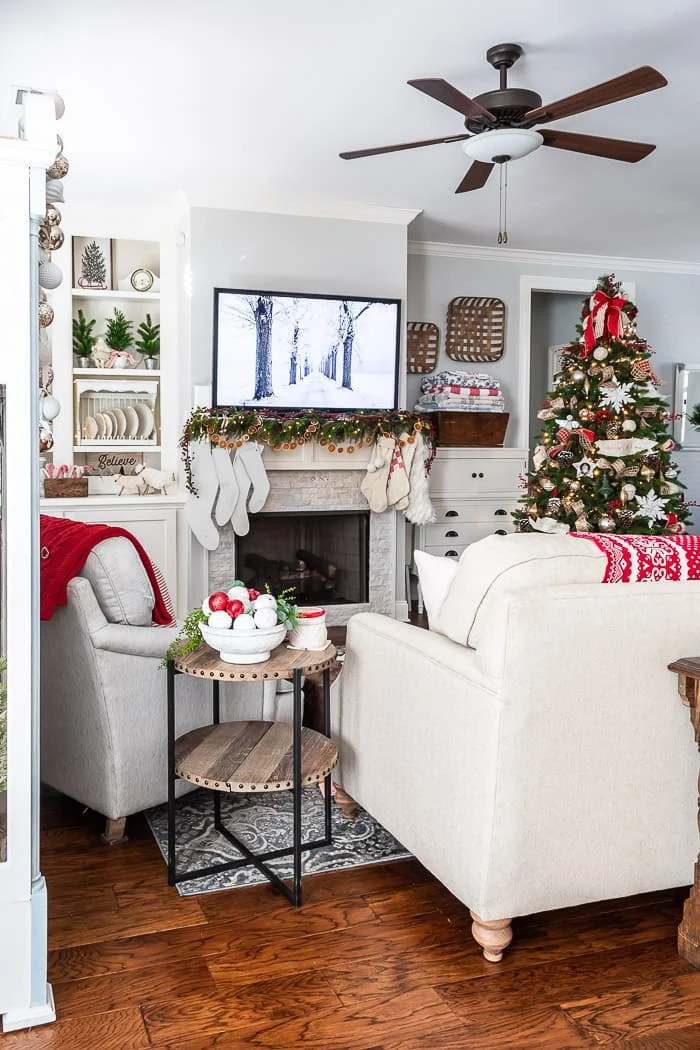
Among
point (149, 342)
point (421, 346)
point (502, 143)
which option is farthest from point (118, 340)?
point (502, 143)

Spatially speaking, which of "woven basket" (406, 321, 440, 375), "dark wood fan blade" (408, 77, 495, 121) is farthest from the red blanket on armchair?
"woven basket" (406, 321, 440, 375)

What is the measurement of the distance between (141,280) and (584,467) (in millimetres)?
2968

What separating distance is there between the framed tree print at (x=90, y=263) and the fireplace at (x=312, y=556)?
1815 millimetres

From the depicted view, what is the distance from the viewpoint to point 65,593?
2.65m

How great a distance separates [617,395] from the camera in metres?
Answer: 5.02

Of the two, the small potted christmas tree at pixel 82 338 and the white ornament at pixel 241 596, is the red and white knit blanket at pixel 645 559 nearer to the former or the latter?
the white ornament at pixel 241 596

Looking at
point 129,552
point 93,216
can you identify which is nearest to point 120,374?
point 93,216

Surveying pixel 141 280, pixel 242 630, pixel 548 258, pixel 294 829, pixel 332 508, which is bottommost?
pixel 294 829

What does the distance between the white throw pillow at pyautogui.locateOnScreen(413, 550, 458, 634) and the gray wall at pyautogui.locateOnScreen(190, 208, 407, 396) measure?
3037 mm

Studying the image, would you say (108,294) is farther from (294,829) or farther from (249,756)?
(294,829)

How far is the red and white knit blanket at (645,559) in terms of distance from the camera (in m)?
2.16

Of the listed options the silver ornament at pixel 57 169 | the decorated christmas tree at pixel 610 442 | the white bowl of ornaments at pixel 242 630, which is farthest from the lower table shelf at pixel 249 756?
the decorated christmas tree at pixel 610 442

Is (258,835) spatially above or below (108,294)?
below

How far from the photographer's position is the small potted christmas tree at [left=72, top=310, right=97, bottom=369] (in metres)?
5.51
